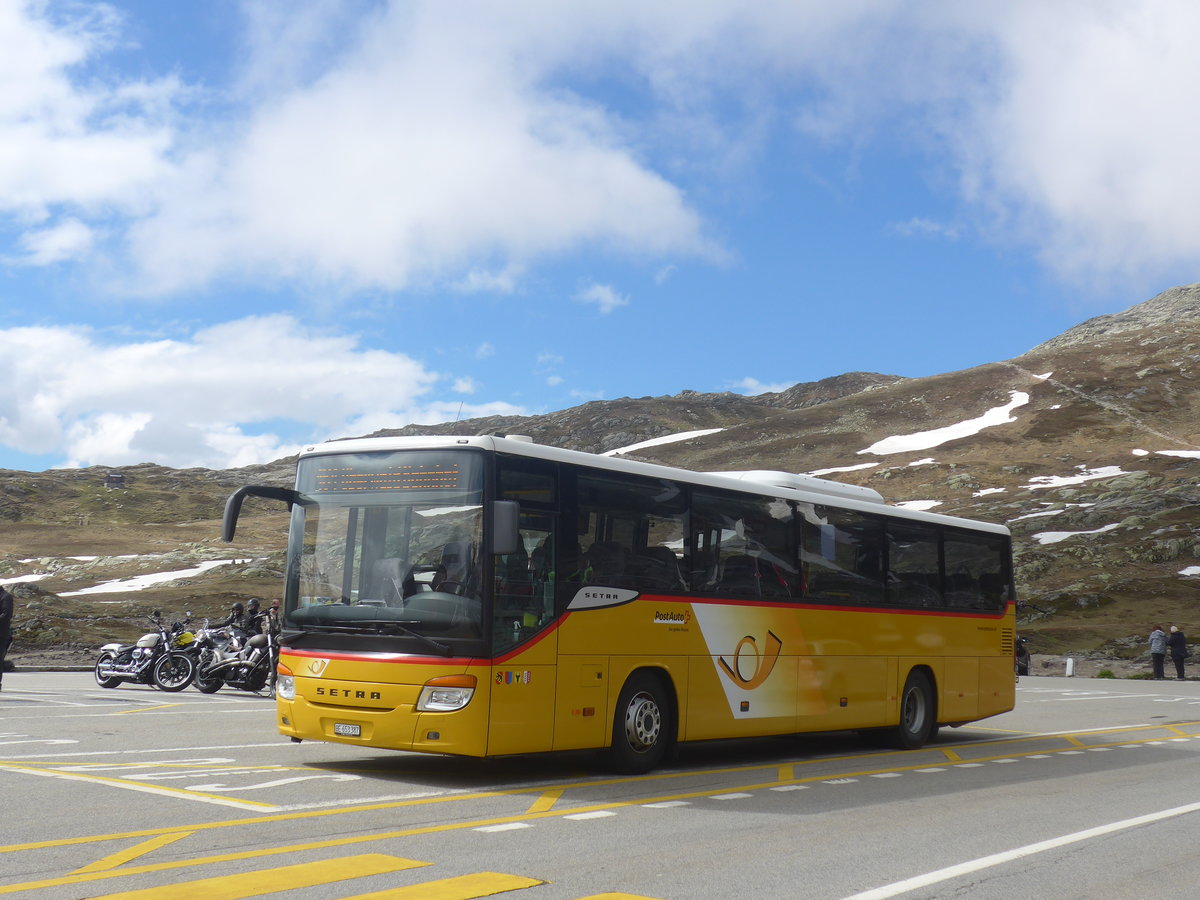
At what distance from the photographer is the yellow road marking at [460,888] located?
20.0ft

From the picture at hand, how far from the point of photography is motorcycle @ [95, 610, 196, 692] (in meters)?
21.8

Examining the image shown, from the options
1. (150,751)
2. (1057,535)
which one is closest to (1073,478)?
(1057,535)

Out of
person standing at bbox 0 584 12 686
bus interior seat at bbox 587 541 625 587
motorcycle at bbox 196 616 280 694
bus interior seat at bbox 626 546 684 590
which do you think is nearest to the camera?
bus interior seat at bbox 587 541 625 587

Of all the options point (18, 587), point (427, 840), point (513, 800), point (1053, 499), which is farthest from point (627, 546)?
point (1053, 499)

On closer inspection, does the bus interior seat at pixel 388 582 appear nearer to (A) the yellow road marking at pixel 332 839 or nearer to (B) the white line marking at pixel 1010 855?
(A) the yellow road marking at pixel 332 839

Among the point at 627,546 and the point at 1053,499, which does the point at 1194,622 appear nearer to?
the point at 1053,499

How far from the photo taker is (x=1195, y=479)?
72.8 meters

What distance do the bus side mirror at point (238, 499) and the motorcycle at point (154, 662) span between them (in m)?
11.4

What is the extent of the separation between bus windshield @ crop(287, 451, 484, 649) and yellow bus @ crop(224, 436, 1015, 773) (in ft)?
0.05

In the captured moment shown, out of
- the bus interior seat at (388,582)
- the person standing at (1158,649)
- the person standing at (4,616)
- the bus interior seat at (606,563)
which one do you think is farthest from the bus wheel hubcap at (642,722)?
the person standing at (1158,649)

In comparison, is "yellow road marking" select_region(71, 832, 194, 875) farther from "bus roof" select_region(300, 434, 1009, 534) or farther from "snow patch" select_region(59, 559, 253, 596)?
"snow patch" select_region(59, 559, 253, 596)

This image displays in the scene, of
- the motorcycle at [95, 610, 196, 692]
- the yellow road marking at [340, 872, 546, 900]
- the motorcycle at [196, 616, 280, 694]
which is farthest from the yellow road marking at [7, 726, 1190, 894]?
the motorcycle at [95, 610, 196, 692]

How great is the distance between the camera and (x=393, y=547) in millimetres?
10578

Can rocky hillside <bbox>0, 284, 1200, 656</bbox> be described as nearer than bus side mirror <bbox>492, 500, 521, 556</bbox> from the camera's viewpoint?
No
